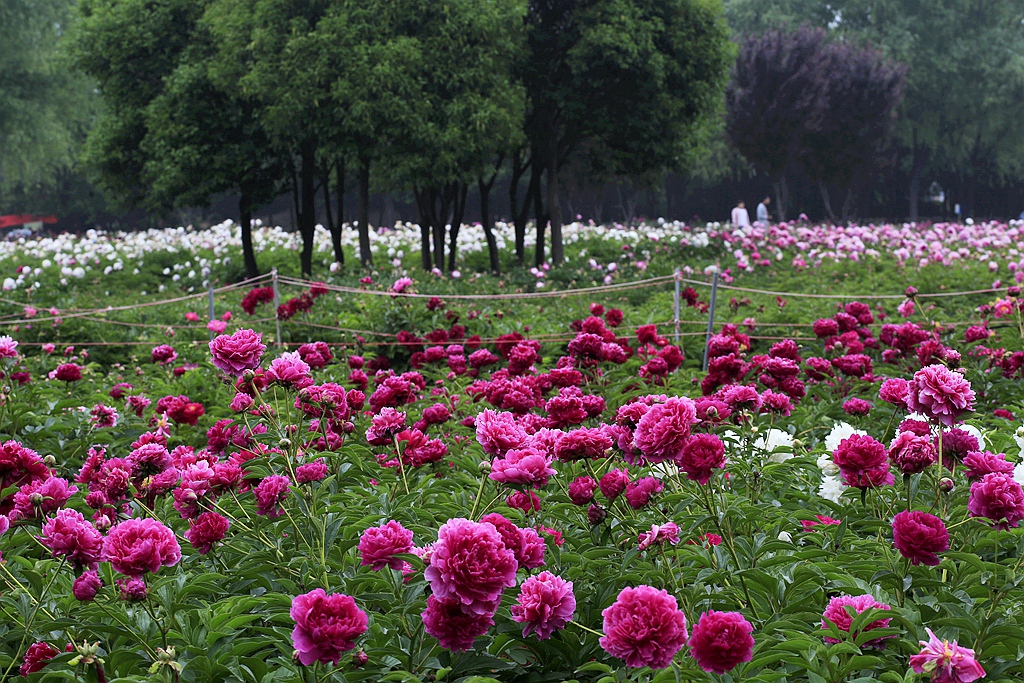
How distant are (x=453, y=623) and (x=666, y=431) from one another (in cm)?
70

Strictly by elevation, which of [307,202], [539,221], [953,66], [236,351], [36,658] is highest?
[953,66]

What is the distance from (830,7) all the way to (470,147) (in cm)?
3010

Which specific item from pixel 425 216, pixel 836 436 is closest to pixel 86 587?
pixel 836 436

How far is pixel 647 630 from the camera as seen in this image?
5.71ft

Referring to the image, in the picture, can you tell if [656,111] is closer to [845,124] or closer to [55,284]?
[55,284]

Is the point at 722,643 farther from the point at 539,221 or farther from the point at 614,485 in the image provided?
the point at 539,221

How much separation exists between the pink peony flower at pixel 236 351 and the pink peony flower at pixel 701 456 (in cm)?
151

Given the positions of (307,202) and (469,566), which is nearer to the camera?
(469,566)

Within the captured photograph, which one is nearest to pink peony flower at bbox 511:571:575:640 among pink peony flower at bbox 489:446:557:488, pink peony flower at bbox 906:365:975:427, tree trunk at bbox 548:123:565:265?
pink peony flower at bbox 489:446:557:488

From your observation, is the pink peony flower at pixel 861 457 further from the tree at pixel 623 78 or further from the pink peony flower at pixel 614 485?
the tree at pixel 623 78

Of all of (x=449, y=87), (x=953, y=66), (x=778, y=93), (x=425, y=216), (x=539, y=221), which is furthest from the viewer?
(x=953, y=66)

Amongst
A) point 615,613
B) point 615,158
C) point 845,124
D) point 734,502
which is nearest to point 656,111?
point 615,158

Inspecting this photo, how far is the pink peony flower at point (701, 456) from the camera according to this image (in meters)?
2.27

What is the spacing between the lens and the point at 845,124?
31172mm
